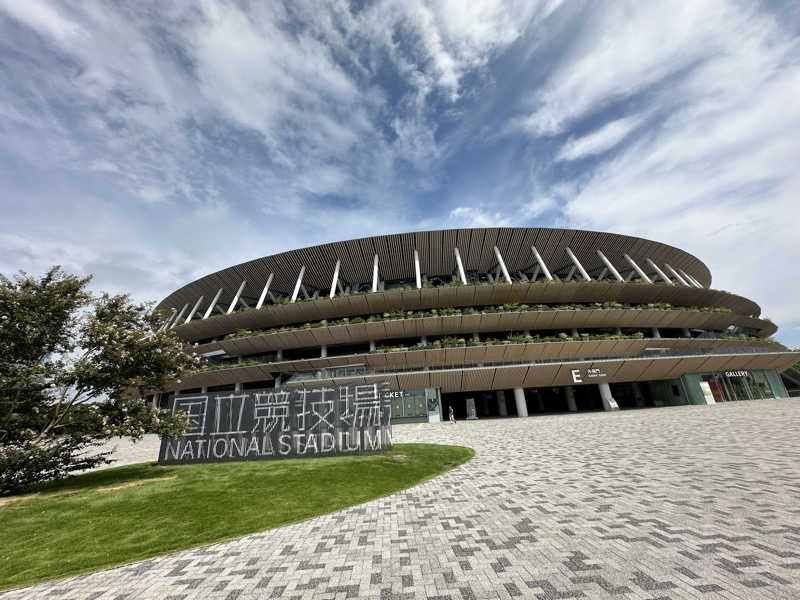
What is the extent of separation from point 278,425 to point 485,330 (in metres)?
22.4

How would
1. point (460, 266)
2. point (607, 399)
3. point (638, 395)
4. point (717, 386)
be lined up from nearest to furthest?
point (607, 399)
point (717, 386)
point (460, 266)
point (638, 395)

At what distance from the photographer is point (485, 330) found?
31.6 metres

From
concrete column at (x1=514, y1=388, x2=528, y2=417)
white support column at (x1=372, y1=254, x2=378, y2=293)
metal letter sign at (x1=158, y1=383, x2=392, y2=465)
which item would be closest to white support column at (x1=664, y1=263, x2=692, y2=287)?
concrete column at (x1=514, y1=388, x2=528, y2=417)

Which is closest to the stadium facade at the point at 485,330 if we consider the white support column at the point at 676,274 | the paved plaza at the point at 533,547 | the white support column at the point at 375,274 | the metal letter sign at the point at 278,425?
the white support column at the point at 375,274

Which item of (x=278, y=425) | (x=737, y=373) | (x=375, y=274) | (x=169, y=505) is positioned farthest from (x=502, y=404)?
(x=169, y=505)

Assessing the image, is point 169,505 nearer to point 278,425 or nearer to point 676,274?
point 278,425

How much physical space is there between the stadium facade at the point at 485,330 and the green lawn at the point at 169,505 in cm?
1642

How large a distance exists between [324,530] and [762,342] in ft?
150

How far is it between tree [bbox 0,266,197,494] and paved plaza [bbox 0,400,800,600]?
6700mm

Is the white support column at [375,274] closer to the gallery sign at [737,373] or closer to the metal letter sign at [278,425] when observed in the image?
the metal letter sign at [278,425]

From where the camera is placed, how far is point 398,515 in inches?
252

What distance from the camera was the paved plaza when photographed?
143 inches

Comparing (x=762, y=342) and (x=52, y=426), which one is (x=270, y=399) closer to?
(x=52, y=426)

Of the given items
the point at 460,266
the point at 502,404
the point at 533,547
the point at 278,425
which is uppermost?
the point at 460,266
